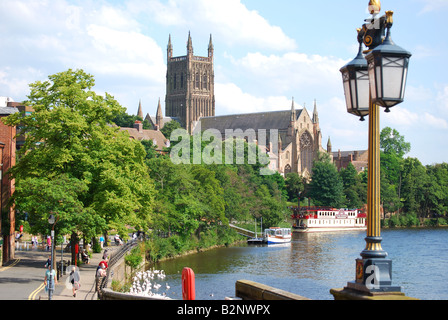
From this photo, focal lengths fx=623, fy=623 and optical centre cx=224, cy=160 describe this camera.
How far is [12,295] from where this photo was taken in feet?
88.7

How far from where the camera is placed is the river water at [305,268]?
42.8m

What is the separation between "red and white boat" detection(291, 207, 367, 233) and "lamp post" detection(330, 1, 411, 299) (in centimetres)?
9921

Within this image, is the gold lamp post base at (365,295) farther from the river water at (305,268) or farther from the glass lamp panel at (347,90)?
the river water at (305,268)

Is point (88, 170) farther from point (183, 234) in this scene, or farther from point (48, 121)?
point (183, 234)

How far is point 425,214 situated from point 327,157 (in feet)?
98.5

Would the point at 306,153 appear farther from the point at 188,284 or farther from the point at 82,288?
the point at 188,284

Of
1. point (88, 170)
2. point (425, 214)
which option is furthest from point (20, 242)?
point (425, 214)

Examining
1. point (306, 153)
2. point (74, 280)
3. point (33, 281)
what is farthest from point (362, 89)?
point (306, 153)

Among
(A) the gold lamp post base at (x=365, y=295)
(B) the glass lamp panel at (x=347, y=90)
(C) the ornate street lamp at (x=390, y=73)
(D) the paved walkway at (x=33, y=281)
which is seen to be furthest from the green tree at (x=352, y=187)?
(C) the ornate street lamp at (x=390, y=73)

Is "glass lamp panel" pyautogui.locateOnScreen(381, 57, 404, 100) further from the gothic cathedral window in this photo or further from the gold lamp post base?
the gothic cathedral window

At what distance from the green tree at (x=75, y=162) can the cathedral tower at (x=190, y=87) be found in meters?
145

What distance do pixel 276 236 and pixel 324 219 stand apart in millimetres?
30922

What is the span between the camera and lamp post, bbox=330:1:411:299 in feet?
25.1

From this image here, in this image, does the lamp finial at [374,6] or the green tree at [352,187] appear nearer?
the lamp finial at [374,6]
